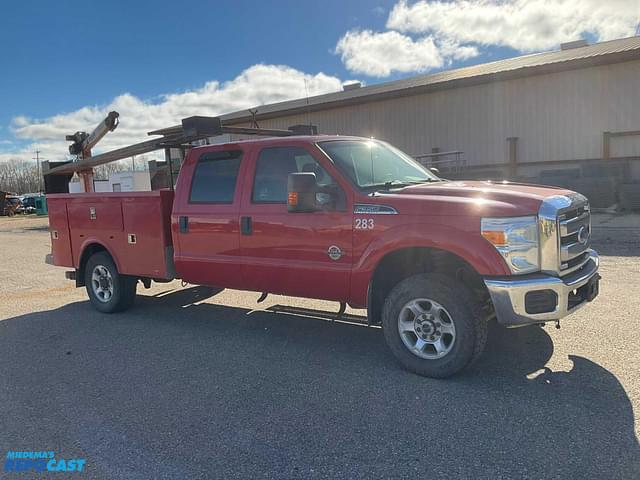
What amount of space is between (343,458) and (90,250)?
5.44 m

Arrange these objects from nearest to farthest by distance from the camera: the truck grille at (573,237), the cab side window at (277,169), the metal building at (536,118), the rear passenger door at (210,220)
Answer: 1. the truck grille at (573,237)
2. the cab side window at (277,169)
3. the rear passenger door at (210,220)
4. the metal building at (536,118)

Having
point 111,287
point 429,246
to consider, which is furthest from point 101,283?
point 429,246

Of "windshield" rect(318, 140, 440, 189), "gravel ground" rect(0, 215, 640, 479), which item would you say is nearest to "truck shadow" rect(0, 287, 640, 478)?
"gravel ground" rect(0, 215, 640, 479)

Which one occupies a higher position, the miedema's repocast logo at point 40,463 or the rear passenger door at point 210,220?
the rear passenger door at point 210,220

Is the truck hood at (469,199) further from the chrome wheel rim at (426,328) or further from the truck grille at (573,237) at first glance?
the chrome wheel rim at (426,328)

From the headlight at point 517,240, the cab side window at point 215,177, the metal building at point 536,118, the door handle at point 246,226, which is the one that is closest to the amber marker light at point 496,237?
the headlight at point 517,240

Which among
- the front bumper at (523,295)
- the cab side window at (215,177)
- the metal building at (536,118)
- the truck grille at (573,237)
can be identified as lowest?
the front bumper at (523,295)

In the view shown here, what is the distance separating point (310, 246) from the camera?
477 centimetres

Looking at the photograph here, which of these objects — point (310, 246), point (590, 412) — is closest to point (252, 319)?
point (310, 246)

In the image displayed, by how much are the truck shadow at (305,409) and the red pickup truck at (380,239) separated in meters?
0.51

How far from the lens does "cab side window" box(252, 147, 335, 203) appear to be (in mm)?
4914

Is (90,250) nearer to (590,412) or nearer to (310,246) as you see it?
(310,246)

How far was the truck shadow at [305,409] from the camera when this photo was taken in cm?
300

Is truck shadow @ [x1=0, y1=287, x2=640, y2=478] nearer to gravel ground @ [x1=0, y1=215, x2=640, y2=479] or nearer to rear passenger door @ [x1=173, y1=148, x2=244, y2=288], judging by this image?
gravel ground @ [x1=0, y1=215, x2=640, y2=479]
